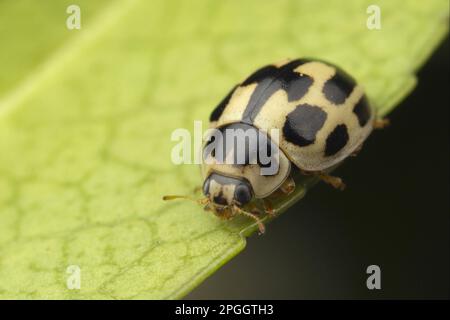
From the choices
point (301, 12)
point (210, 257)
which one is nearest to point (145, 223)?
point (210, 257)

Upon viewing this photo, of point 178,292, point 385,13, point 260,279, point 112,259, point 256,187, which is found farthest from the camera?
point 260,279

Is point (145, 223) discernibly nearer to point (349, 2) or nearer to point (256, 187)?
point (256, 187)

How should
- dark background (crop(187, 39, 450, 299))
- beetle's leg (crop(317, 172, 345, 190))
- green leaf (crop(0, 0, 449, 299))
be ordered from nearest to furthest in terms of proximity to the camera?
green leaf (crop(0, 0, 449, 299)), beetle's leg (crop(317, 172, 345, 190)), dark background (crop(187, 39, 450, 299))

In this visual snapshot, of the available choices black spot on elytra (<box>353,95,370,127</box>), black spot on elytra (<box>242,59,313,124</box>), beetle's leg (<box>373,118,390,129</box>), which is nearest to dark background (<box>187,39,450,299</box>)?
beetle's leg (<box>373,118,390,129</box>)

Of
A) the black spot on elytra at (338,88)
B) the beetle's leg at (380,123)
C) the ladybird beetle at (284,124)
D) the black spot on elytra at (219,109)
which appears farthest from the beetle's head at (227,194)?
the beetle's leg at (380,123)

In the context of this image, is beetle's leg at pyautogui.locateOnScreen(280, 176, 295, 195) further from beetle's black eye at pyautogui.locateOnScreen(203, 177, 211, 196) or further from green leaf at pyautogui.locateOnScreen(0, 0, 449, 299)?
beetle's black eye at pyautogui.locateOnScreen(203, 177, 211, 196)

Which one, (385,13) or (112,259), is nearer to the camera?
(112,259)

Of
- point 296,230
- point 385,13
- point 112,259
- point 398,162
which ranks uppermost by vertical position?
point 385,13
